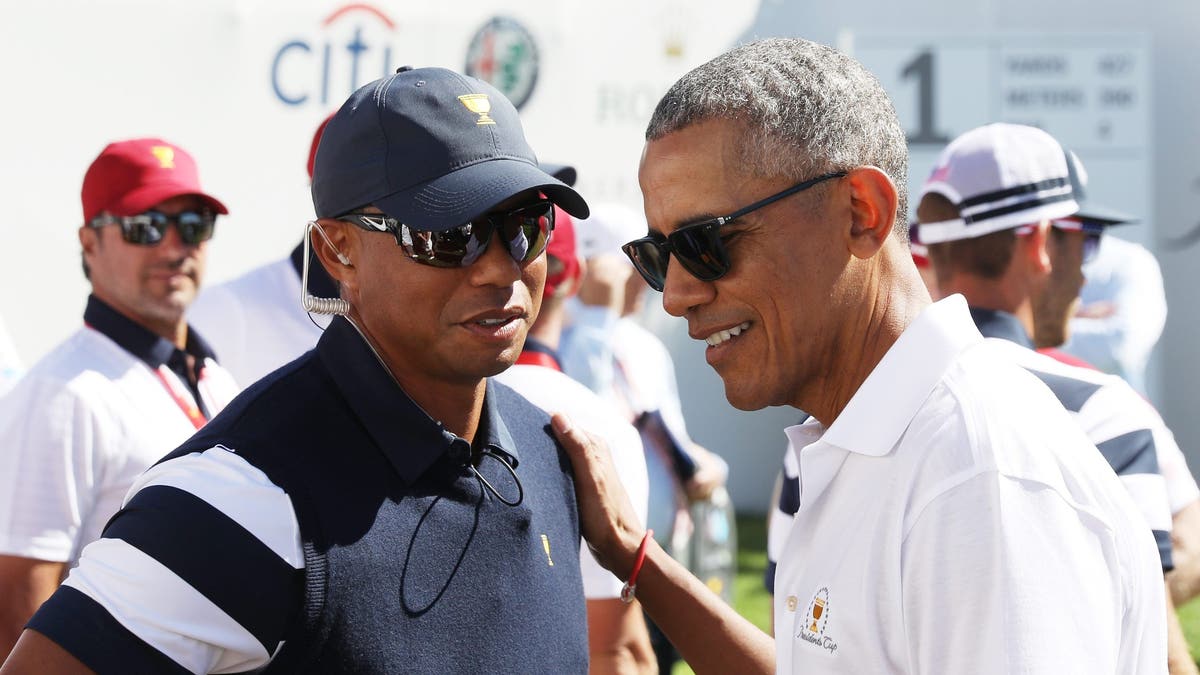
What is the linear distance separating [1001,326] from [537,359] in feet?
3.88

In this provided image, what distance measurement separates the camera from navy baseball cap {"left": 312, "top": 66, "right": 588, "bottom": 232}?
1.92 meters

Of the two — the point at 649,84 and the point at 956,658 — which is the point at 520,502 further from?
the point at 649,84

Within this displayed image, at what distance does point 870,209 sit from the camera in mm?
1693

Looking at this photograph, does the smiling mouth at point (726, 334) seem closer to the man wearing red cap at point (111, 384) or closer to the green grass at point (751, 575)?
the man wearing red cap at point (111, 384)

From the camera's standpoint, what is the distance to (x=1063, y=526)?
133 cm

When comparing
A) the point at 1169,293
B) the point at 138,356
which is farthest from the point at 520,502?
the point at 1169,293

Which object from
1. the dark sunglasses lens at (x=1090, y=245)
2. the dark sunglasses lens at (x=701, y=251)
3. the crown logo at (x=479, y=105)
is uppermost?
the crown logo at (x=479, y=105)

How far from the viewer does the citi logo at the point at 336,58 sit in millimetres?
7727

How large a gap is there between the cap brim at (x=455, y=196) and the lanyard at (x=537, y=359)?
50.5 inches

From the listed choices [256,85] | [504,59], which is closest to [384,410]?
[256,85]

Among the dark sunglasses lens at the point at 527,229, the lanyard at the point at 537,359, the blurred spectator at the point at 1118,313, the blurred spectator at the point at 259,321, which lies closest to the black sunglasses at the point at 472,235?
the dark sunglasses lens at the point at 527,229

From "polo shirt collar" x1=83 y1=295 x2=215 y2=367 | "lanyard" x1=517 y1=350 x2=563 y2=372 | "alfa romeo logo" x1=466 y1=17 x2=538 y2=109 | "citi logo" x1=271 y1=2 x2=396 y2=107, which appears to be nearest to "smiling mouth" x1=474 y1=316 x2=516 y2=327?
"lanyard" x1=517 y1=350 x2=563 y2=372

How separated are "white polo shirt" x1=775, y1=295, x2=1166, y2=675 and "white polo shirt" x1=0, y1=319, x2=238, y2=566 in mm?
1941

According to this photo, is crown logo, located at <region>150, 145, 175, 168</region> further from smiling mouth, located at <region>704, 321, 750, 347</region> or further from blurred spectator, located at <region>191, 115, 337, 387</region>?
smiling mouth, located at <region>704, 321, 750, 347</region>
